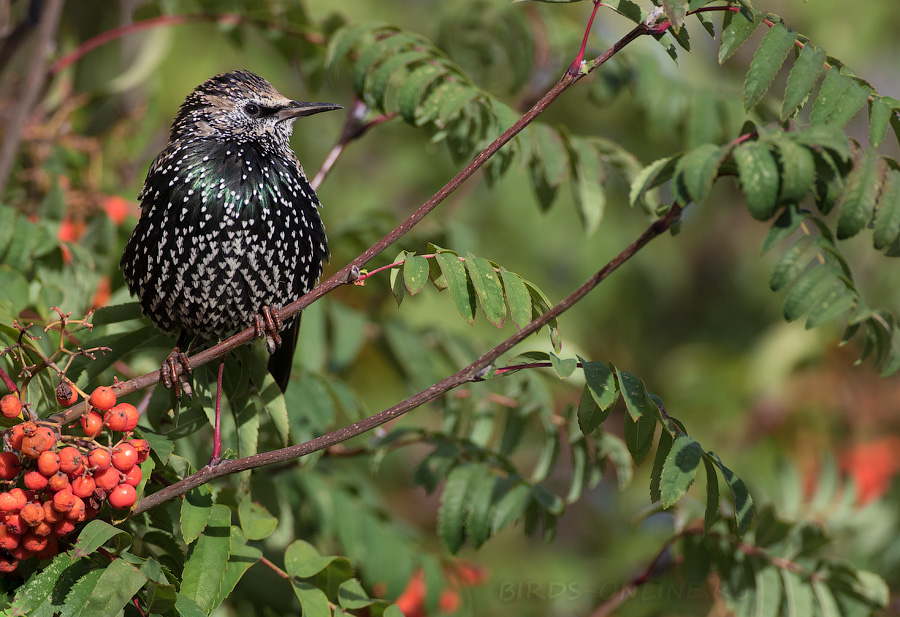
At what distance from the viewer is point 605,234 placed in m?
5.13

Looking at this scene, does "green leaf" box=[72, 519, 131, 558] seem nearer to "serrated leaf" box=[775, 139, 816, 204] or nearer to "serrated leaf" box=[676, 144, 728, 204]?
"serrated leaf" box=[676, 144, 728, 204]

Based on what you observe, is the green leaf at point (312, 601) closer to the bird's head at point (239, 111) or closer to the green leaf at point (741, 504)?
the green leaf at point (741, 504)

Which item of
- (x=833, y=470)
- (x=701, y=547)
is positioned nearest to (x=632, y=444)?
(x=701, y=547)

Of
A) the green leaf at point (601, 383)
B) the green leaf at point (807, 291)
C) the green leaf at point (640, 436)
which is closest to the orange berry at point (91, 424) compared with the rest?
the green leaf at point (601, 383)

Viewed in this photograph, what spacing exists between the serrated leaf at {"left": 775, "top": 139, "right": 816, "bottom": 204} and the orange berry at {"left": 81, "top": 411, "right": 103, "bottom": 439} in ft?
4.74

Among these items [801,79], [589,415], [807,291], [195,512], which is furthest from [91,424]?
[801,79]

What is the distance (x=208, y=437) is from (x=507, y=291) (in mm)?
1371

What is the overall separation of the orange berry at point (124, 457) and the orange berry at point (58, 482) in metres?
0.09

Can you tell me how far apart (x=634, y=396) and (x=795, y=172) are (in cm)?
56

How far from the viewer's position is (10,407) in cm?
170

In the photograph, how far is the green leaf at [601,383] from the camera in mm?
1806

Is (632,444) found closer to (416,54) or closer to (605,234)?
(416,54)

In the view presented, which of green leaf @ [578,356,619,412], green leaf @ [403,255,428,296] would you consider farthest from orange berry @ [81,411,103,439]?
green leaf @ [578,356,619,412]

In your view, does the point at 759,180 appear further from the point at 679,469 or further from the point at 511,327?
the point at 511,327
